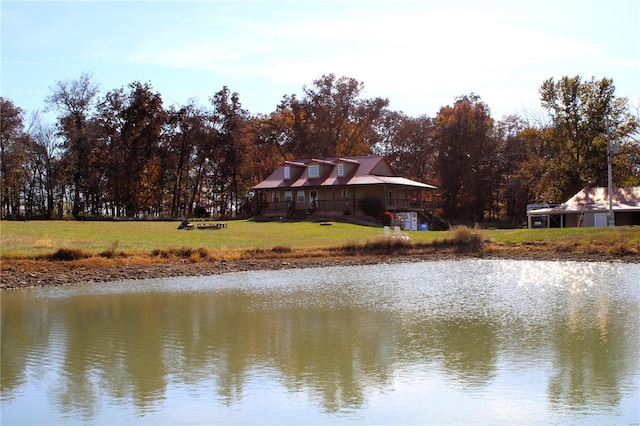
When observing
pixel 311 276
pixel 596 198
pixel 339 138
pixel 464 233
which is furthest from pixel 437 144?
pixel 311 276

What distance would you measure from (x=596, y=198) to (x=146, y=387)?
47391 mm

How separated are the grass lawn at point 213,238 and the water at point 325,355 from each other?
9.45m

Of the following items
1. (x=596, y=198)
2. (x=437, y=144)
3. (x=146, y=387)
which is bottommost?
(x=146, y=387)

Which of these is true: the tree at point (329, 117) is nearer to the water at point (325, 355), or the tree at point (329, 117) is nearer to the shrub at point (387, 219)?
the shrub at point (387, 219)

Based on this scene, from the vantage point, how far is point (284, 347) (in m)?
13.8

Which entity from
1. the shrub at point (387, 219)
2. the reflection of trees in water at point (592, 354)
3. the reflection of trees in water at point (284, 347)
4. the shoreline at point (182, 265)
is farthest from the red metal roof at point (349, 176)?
the reflection of trees in water at point (592, 354)

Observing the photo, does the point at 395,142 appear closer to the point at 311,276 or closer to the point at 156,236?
the point at 156,236

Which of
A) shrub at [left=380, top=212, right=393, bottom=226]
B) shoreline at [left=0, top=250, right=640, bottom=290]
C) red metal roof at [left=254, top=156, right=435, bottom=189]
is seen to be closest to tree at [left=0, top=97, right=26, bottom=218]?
red metal roof at [left=254, top=156, right=435, bottom=189]

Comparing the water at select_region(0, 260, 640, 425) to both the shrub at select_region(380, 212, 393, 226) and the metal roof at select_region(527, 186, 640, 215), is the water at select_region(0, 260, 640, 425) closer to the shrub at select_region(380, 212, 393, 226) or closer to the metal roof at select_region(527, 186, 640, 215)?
the metal roof at select_region(527, 186, 640, 215)

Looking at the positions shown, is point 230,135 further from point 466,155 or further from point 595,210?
point 595,210

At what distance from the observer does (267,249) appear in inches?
1398

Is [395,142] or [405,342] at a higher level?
[395,142]

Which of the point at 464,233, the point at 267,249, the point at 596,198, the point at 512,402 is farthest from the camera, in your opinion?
the point at 596,198

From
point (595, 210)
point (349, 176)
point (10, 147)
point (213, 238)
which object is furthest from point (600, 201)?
point (10, 147)
